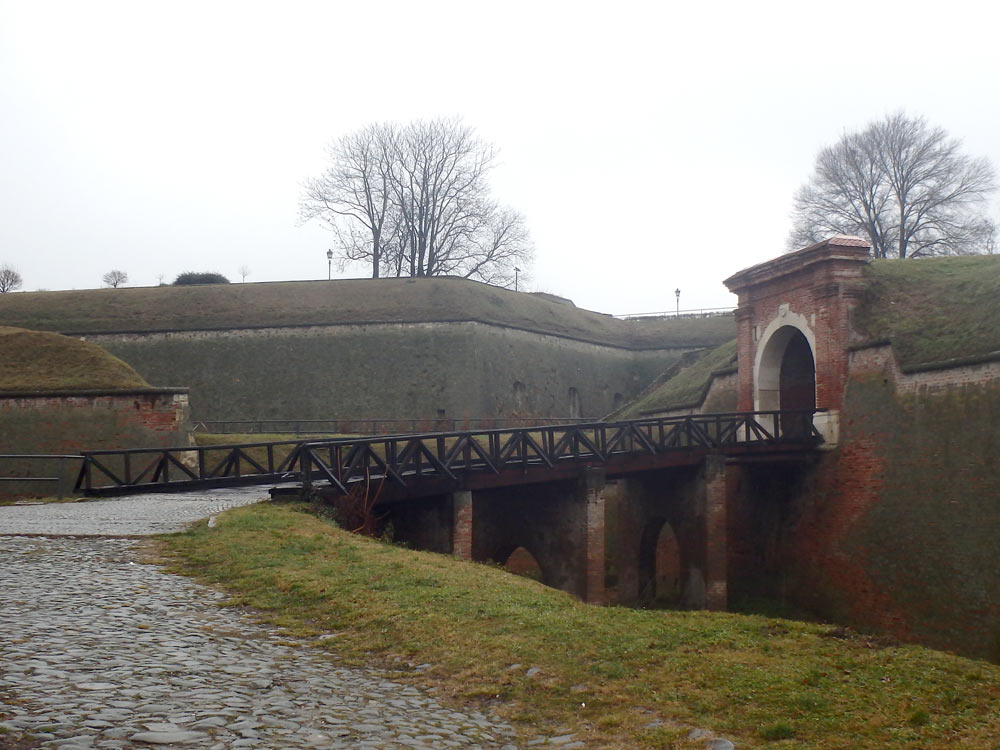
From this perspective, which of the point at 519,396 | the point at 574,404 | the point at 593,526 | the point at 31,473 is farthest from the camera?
the point at 574,404

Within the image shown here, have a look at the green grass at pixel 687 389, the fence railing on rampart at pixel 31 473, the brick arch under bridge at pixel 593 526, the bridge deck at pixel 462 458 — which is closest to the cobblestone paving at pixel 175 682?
the bridge deck at pixel 462 458

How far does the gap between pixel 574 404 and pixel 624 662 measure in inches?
1249

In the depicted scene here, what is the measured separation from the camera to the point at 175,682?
5.13m

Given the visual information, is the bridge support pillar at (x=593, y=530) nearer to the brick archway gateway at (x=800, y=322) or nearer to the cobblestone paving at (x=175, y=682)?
the brick archway gateway at (x=800, y=322)

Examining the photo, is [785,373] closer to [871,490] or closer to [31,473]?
[871,490]

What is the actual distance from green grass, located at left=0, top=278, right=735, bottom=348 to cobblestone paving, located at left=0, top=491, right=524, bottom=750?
26.6 meters

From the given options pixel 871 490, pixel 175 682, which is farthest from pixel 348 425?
pixel 175 682

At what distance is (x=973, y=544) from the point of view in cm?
1391

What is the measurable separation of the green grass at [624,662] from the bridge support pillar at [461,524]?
208 inches

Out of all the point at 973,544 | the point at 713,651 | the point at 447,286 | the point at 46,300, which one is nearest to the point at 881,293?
the point at 973,544

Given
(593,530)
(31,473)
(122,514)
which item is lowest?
(593,530)

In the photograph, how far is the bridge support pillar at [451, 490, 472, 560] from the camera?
46.1 feet

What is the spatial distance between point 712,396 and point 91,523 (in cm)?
1585

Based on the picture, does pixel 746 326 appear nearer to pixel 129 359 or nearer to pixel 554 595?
pixel 554 595
